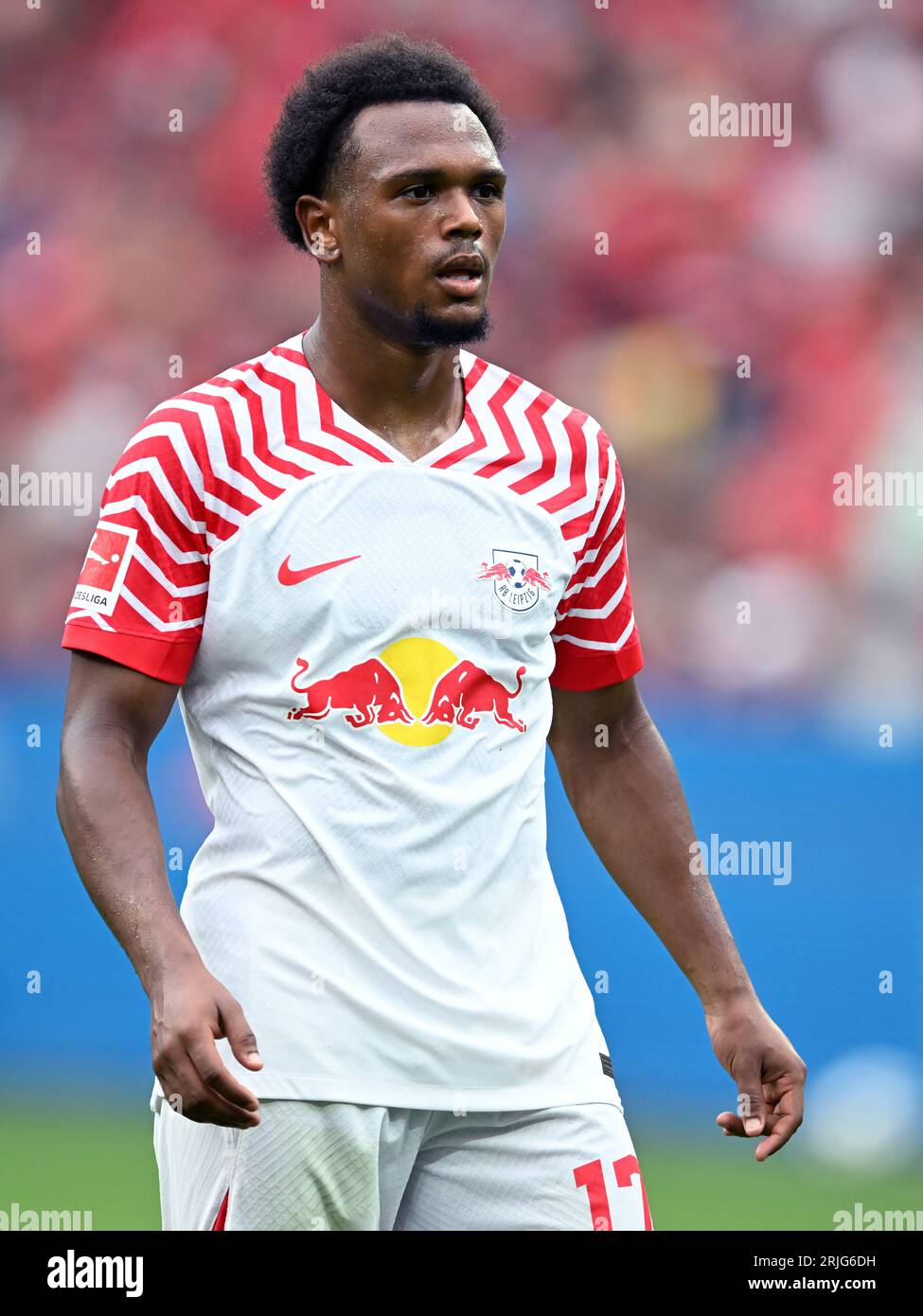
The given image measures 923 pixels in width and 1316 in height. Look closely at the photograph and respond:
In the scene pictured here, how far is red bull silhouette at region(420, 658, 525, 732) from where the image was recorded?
88.4 inches

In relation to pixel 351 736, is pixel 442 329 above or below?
above

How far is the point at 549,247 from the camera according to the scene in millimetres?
5254

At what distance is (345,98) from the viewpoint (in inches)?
98.7

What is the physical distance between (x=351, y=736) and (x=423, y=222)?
27.6 inches

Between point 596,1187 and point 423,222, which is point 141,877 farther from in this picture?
point 423,222

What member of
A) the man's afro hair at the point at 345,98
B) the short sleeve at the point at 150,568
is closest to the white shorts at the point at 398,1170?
the short sleeve at the point at 150,568

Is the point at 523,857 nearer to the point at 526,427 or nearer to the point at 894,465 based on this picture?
the point at 526,427

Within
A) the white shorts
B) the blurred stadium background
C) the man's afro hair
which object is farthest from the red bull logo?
the blurred stadium background

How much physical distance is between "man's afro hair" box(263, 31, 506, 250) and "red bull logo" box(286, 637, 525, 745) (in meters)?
0.75

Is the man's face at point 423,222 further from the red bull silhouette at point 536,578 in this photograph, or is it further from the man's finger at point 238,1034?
the man's finger at point 238,1034

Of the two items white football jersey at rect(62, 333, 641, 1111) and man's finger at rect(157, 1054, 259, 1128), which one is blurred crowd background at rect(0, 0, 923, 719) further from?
man's finger at rect(157, 1054, 259, 1128)

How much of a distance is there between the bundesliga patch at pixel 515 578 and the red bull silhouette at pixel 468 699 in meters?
0.11

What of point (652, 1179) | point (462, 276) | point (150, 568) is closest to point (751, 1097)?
point (150, 568)
